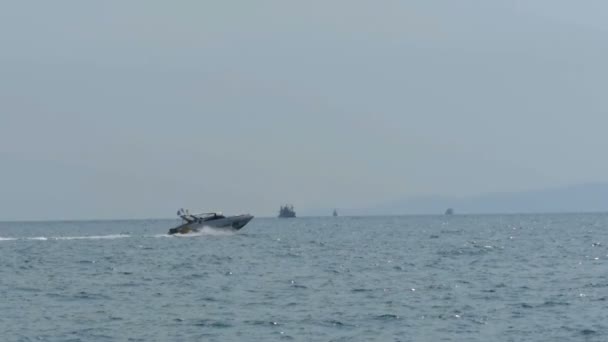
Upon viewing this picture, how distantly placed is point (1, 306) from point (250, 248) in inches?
1865

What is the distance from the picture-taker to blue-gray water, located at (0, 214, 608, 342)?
39.8 meters

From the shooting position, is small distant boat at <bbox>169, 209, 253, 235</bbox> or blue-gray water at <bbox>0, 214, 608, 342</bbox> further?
small distant boat at <bbox>169, 209, 253, 235</bbox>

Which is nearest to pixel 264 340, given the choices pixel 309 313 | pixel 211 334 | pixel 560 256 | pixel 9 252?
pixel 211 334

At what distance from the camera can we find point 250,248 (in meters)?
95.3

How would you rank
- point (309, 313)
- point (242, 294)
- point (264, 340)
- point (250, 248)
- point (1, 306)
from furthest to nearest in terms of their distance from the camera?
point (250, 248), point (242, 294), point (1, 306), point (309, 313), point (264, 340)

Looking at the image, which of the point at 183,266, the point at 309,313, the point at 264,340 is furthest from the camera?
the point at 183,266

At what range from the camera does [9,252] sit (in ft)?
326

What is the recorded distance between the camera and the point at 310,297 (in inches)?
1989

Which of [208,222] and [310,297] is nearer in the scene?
[310,297]

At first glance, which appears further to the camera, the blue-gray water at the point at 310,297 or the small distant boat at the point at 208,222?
the small distant boat at the point at 208,222

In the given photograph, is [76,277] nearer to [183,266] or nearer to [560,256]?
[183,266]

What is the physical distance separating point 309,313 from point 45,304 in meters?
11.2

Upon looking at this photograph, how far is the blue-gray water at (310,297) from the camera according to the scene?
39844 mm

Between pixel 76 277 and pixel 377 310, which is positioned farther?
pixel 76 277
